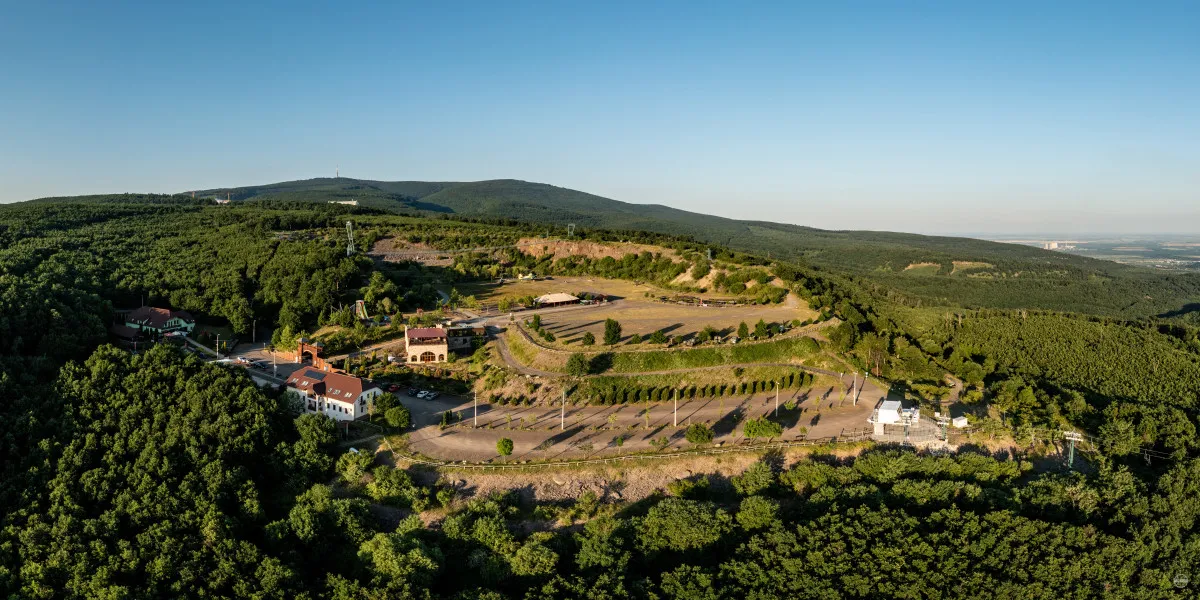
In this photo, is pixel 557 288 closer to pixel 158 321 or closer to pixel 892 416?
pixel 158 321

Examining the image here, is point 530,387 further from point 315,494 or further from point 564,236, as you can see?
point 564,236

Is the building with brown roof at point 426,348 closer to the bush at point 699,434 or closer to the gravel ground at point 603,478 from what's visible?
the gravel ground at point 603,478

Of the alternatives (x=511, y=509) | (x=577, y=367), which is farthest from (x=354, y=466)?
(x=577, y=367)

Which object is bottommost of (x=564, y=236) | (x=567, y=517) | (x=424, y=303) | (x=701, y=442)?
(x=567, y=517)

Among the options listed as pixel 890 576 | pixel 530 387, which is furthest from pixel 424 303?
pixel 890 576

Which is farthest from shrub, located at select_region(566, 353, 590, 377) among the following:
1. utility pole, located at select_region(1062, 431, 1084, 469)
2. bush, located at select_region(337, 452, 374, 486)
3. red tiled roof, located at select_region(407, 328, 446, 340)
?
utility pole, located at select_region(1062, 431, 1084, 469)
